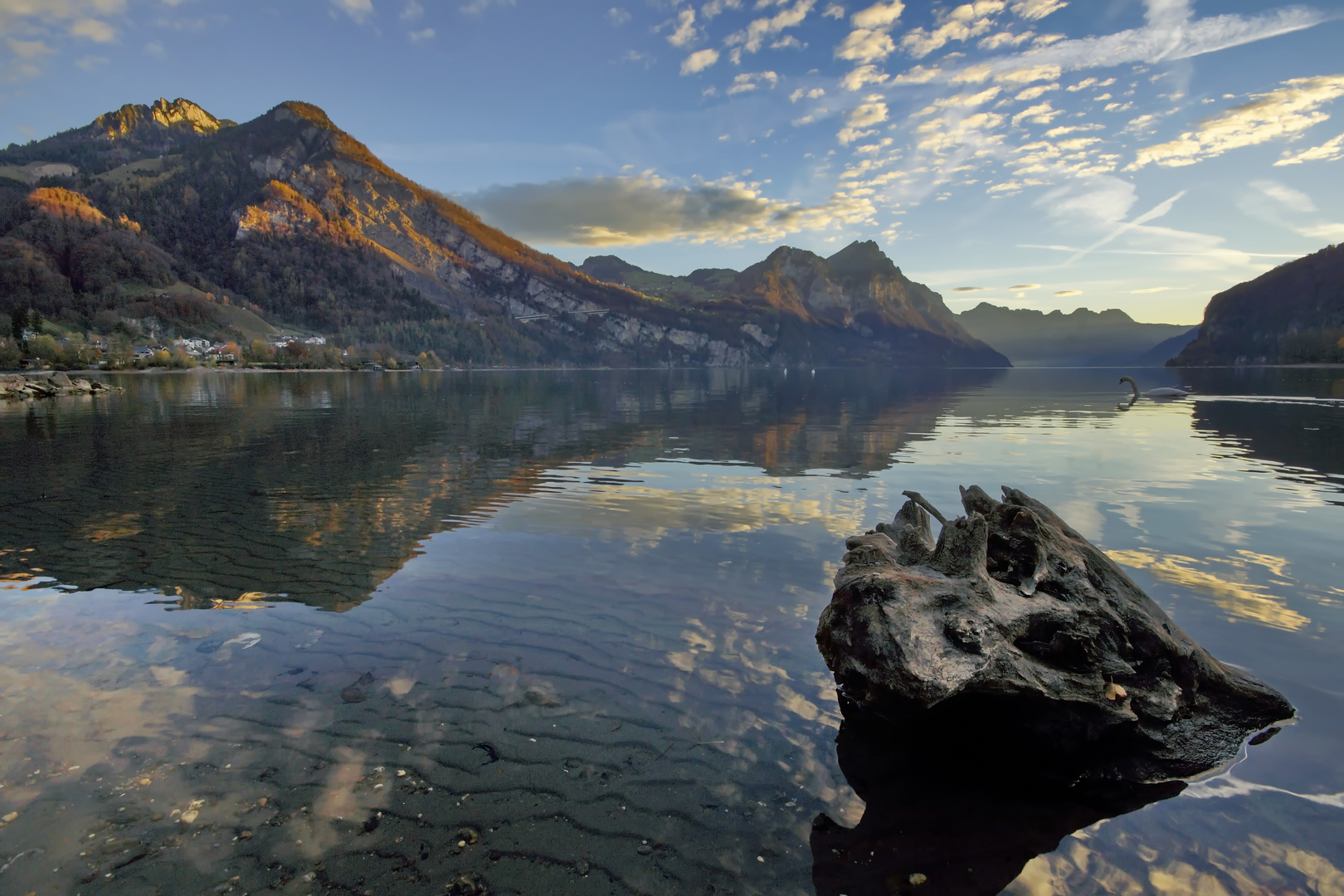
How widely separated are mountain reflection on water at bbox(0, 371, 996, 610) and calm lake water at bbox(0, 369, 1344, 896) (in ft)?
0.61

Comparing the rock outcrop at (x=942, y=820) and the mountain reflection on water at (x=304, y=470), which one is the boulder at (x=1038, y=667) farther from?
the mountain reflection on water at (x=304, y=470)

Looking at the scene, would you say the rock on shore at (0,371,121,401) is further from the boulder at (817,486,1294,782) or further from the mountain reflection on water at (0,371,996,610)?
the boulder at (817,486,1294,782)

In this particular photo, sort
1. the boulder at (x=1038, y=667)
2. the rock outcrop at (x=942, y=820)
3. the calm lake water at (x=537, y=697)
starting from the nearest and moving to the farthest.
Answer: the rock outcrop at (x=942, y=820) < the calm lake water at (x=537, y=697) < the boulder at (x=1038, y=667)

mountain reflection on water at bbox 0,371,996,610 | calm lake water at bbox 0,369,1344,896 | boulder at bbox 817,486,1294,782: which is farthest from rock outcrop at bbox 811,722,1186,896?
mountain reflection on water at bbox 0,371,996,610

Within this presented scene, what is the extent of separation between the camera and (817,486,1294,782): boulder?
609 cm

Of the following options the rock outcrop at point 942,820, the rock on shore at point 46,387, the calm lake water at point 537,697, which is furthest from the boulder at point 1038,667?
the rock on shore at point 46,387

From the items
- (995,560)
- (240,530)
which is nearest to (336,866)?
(995,560)

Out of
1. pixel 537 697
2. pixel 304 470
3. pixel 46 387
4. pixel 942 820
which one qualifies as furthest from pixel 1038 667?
pixel 46 387

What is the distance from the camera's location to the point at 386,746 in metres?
6.55

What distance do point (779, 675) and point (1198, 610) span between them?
8.31 m

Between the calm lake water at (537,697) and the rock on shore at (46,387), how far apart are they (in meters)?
65.5

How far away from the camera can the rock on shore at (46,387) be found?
65.4 meters

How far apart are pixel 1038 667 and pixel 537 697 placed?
18.6 feet

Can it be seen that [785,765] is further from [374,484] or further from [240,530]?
[374,484]
